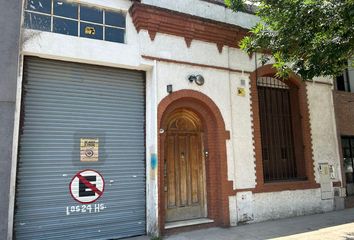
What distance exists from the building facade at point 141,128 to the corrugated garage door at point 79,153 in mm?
23

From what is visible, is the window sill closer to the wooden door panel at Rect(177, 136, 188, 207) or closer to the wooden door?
the wooden door

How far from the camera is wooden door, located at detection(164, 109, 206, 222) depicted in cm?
803

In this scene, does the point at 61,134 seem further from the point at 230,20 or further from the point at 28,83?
the point at 230,20

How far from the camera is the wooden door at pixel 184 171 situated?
8031 millimetres

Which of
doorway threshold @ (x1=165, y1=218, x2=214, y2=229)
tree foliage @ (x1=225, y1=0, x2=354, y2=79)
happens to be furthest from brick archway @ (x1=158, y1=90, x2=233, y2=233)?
tree foliage @ (x1=225, y1=0, x2=354, y2=79)

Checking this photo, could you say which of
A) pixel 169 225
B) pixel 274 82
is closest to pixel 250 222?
pixel 169 225

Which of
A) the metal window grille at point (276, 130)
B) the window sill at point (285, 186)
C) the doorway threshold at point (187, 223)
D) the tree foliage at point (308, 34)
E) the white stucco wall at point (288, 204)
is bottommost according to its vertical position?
the doorway threshold at point (187, 223)

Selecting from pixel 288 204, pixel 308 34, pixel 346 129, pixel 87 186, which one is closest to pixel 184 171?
pixel 87 186

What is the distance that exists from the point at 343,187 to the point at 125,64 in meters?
8.02

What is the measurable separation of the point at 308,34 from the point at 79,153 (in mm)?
5654

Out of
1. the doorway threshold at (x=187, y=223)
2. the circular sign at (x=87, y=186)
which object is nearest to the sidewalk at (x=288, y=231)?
the doorway threshold at (x=187, y=223)

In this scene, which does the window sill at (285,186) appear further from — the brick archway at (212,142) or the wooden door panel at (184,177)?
the wooden door panel at (184,177)

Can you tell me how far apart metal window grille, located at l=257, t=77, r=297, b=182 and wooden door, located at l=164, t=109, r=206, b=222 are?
217 centimetres

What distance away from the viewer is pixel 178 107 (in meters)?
8.17
